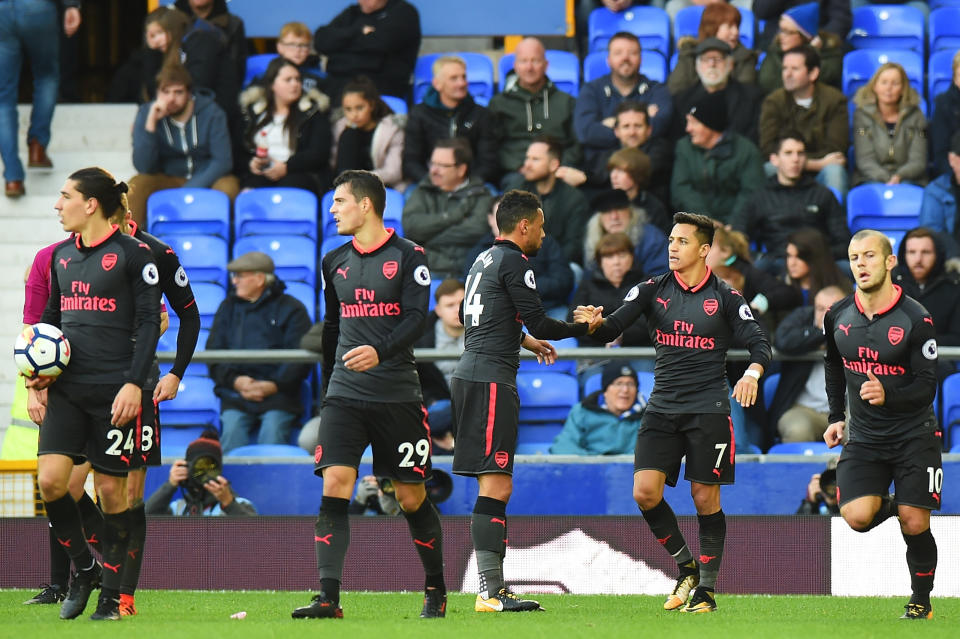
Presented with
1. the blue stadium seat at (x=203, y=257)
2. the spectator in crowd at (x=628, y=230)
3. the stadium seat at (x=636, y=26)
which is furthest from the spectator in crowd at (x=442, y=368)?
the stadium seat at (x=636, y=26)

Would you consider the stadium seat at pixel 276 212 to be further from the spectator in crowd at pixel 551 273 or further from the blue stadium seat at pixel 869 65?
the blue stadium seat at pixel 869 65

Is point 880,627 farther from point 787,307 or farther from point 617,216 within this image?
point 617,216

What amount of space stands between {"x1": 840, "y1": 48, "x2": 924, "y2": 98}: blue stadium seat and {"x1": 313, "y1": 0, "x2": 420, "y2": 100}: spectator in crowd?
4.02m

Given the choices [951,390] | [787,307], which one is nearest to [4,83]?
[787,307]

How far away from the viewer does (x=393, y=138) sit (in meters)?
12.9

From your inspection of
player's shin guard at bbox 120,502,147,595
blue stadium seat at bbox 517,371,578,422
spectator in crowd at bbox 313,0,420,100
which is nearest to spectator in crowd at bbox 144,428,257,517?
blue stadium seat at bbox 517,371,578,422

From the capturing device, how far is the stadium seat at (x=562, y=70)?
14.3 m

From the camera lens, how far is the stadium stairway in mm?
12992

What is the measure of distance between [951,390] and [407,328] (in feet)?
16.0

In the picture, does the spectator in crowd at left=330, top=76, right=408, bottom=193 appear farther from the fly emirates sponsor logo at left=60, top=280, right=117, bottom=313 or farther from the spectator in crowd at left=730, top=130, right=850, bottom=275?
the fly emirates sponsor logo at left=60, top=280, right=117, bottom=313

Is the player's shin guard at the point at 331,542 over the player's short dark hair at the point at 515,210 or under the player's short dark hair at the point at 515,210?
under

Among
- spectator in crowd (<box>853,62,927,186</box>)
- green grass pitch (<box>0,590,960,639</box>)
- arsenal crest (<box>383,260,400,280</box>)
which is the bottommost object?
green grass pitch (<box>0,590,960,639</box>)

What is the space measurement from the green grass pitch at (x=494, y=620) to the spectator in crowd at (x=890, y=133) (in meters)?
4.85

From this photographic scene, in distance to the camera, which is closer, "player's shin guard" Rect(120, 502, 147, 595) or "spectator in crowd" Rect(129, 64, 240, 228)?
"player's shin guard" Rect(120, 502, 147, 595)
